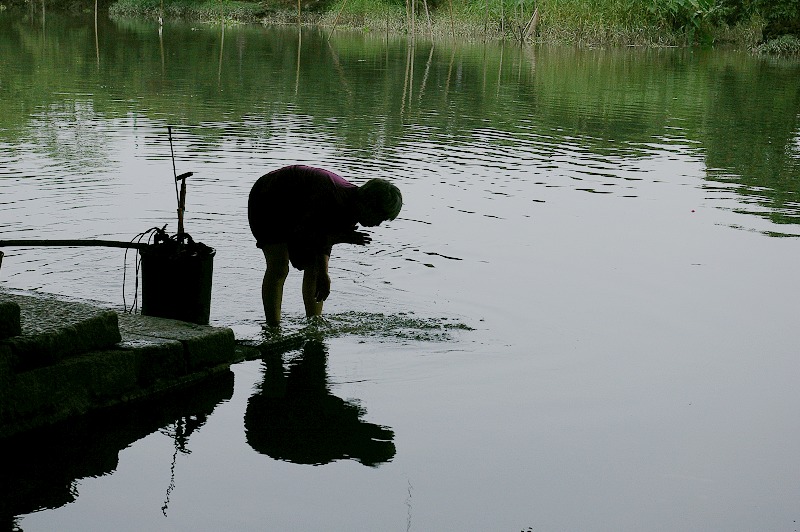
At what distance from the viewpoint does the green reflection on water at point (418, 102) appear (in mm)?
15453

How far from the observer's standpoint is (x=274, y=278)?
6.79m

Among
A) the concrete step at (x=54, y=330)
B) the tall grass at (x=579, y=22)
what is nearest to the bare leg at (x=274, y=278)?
the concrete step at (x=54, y=330)

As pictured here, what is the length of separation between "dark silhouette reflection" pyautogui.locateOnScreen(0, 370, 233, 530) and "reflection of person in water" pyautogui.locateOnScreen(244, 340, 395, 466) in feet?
0.87

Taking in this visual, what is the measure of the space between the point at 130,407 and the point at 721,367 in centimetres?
356

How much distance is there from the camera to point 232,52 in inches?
1339

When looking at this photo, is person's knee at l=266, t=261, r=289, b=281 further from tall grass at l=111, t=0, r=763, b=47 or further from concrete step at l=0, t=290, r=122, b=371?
tall grass at l=111, t=0, r=763, b=47

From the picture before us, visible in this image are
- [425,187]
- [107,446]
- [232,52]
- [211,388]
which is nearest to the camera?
[107,446]

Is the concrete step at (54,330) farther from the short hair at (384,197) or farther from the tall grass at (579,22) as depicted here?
the tall grass at (579,22)

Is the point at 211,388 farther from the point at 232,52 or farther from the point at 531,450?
the point at 232,52

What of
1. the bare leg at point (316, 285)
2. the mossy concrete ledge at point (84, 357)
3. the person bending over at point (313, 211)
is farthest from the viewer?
the bare leg at point (316, 285)

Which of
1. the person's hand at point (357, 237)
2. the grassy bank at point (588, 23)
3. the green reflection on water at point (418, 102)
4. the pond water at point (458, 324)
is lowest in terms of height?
the pond water at point (458, 324)

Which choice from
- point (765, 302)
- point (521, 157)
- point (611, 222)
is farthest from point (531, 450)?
point (521, 157)

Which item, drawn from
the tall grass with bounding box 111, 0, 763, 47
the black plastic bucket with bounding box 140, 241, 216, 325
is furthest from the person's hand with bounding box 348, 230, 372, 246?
the tall grass with bounding box 111, 0, 763, 47

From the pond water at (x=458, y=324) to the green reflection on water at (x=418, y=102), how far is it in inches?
5.4
